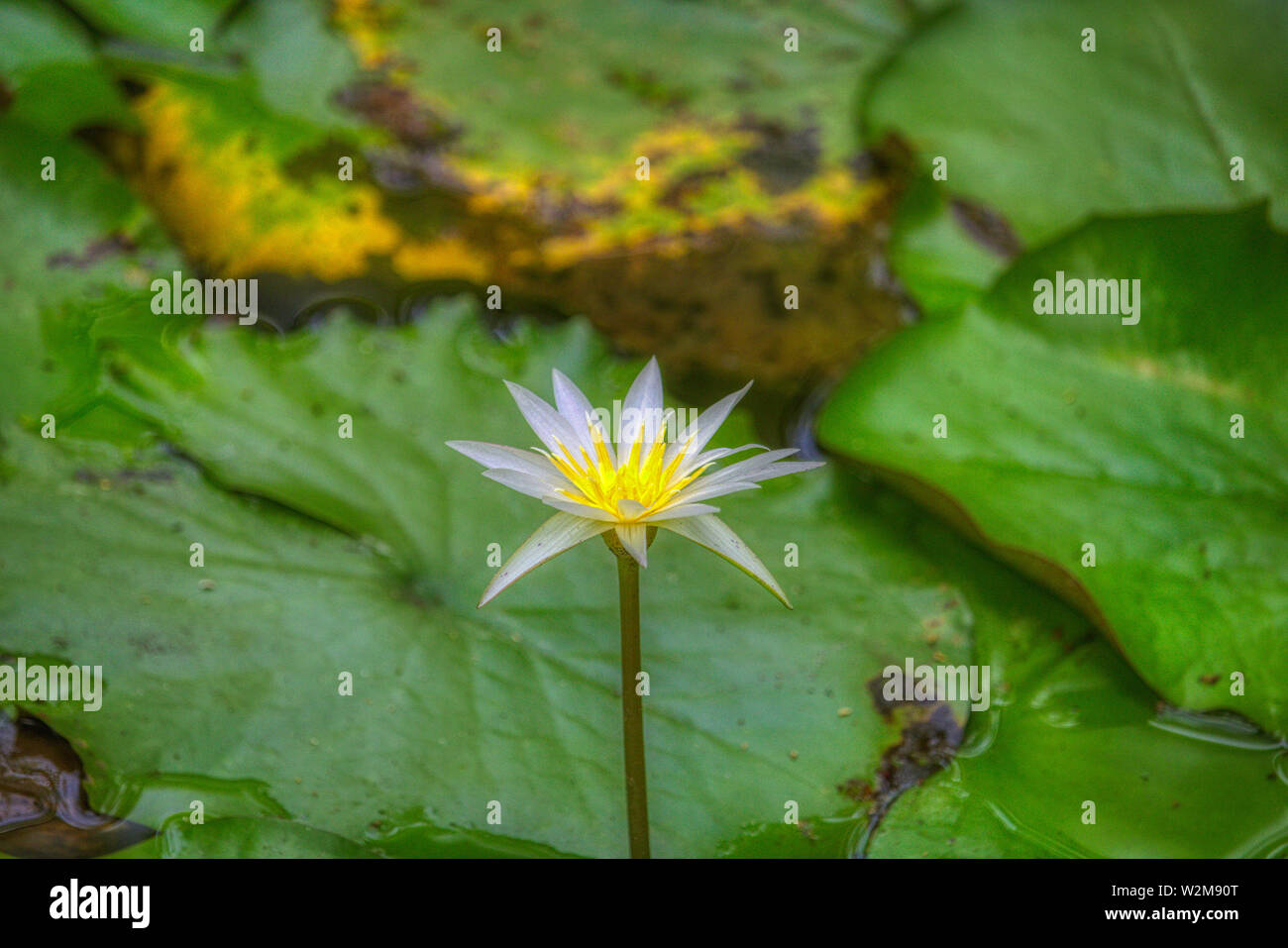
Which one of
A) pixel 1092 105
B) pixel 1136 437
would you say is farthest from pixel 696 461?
pixel 1092 105

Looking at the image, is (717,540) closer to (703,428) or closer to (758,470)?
(758,470)

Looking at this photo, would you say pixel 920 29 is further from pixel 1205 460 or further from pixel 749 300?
pixel 1205 460

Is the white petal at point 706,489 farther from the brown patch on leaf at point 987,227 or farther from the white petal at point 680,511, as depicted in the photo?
the brown patch on leaf at point 987,227

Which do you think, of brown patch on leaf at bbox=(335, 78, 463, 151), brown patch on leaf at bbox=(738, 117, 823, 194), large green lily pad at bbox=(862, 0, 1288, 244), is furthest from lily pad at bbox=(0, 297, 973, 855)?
large green lily pad at bbox=(862, 0, 1288, 244)

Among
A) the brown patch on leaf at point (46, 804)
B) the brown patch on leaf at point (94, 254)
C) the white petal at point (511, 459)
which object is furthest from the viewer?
the brown patch on leaf at point (94, 254)

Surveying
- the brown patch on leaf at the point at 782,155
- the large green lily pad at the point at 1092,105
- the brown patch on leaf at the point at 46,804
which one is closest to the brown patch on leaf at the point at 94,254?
the brown patch on leaf at the point at 46,804
